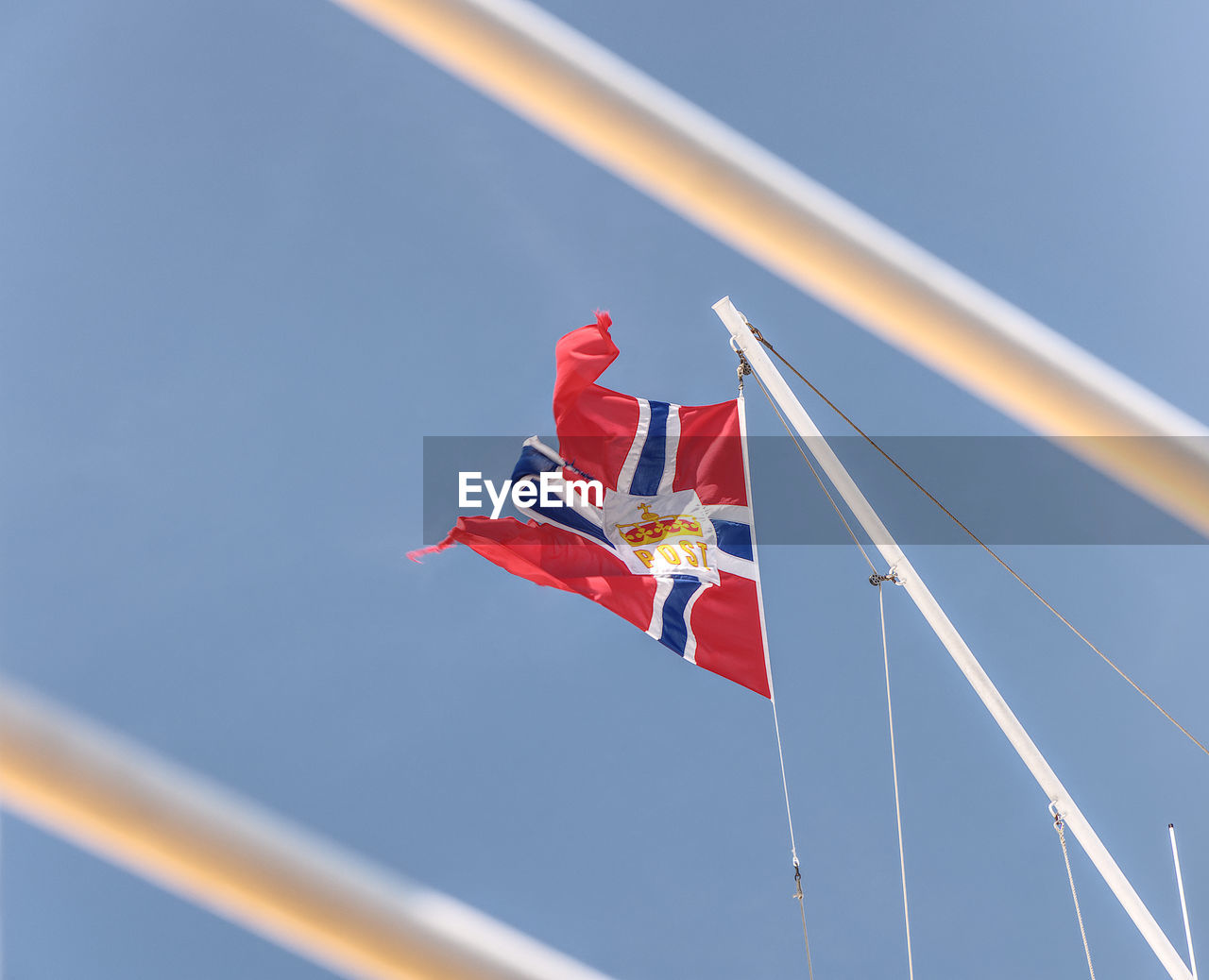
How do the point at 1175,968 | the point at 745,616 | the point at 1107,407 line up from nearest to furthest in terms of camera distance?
the point at 1107,407 < the point at 1175,968 < the point at 745,616

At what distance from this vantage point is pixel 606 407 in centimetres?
1727

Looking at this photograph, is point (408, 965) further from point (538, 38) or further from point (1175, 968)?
point (1175, 968)

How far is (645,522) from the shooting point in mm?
17125

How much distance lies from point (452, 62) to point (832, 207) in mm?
669

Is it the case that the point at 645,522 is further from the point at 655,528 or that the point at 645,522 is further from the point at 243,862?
A: the point at 243,862

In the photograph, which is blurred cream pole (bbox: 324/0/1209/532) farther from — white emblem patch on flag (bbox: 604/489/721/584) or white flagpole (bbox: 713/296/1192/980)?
white emblem patch on flag (bbox: 604/489/721/584)

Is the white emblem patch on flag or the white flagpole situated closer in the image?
the white flagpole

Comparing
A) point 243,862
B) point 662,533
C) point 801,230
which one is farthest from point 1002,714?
point 243,862

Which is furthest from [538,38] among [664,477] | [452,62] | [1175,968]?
[664,477]

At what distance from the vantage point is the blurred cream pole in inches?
64.9

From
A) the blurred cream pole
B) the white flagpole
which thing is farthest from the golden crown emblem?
the blurred cream pole

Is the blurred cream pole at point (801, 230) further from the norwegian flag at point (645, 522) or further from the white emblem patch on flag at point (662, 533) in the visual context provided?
the white emblem patch on flag at point (662, 533)

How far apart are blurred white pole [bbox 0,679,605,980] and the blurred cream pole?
1.08 metres

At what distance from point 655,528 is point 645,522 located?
0.18 m
